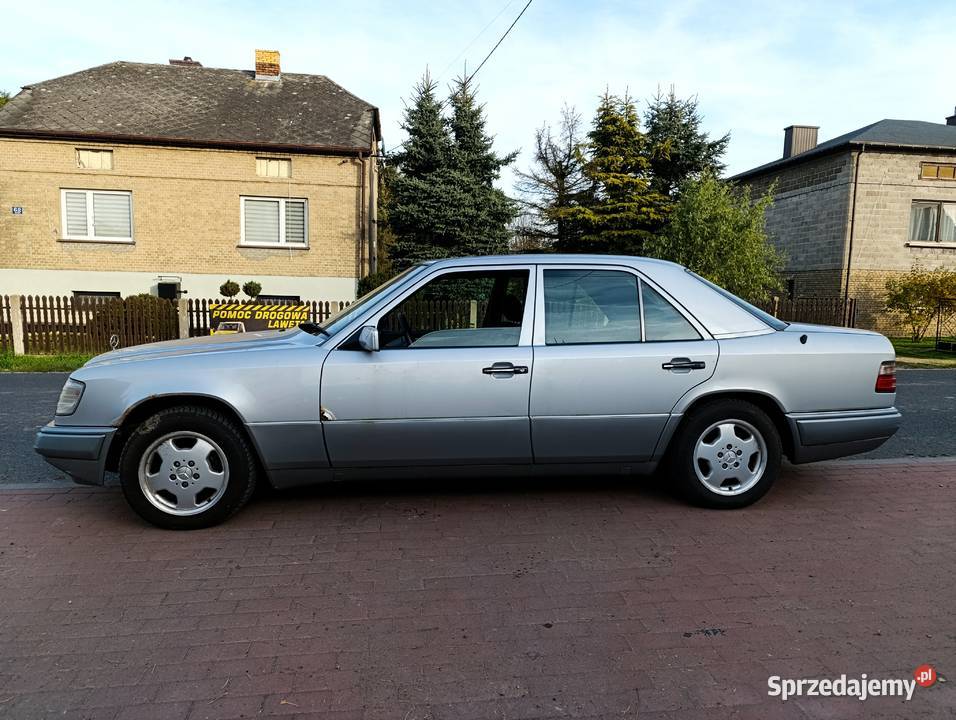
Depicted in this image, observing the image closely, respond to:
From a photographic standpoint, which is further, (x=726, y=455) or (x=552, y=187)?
(x=552, y=187)

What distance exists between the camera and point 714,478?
14.0 ft

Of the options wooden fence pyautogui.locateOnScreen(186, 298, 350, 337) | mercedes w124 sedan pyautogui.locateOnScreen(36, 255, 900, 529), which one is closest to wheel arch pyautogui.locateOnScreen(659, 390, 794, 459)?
mercedes w124 sedan pyautogui.locateOnScreen(36, 255, 900, 529)

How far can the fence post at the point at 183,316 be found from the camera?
1474cm

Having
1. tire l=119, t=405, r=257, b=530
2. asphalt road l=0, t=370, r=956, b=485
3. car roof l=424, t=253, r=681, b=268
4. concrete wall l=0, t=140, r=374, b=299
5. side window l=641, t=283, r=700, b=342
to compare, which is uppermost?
concrete wall l=0, t=140, r=374, b=299

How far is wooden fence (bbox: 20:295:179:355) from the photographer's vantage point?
46.4ft

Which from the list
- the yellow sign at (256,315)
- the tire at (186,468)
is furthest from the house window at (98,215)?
the tire at (186,468)

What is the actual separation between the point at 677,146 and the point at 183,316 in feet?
60.5

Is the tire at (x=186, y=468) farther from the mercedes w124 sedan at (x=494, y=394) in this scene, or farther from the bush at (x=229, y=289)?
the bush at (x=229, y=289)

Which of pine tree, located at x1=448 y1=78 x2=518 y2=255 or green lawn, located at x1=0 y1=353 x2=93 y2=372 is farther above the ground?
pine tree, located at x1=448 y1=78 x2=518 y2=255

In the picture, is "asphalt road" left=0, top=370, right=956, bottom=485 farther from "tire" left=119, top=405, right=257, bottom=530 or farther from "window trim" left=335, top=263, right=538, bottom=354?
"window trim" left=335, top=263, right=538, bottom=354

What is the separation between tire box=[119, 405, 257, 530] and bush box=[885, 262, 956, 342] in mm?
21046

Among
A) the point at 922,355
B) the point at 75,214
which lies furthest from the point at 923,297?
the point at 75,214

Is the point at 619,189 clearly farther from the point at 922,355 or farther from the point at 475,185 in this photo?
the point at 922,355

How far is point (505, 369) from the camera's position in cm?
400
